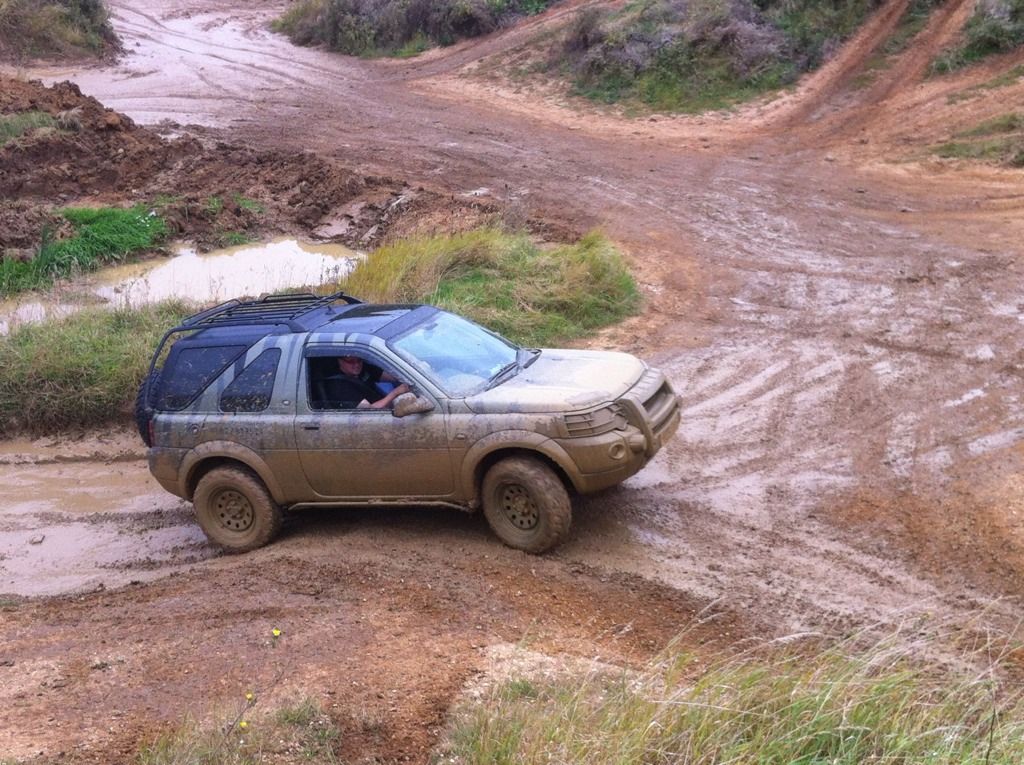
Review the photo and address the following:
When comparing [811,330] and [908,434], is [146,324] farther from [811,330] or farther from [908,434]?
[908,434]

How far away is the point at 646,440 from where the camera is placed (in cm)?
766

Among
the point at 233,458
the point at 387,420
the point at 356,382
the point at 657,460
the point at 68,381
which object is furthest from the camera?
the point at 68,381

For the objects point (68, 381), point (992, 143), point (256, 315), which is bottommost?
point (68, 381)

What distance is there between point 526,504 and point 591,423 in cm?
78

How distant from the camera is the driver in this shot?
26.6ft

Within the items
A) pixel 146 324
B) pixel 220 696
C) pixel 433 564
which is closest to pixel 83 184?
pixel 146 324

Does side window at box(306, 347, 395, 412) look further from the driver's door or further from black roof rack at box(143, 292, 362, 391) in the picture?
black roof rack at box(143, 292, 362, 391)

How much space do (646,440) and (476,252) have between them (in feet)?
23.1

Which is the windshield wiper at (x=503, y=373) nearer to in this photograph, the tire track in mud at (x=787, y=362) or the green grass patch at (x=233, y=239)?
the tire track in mud at (x=787, y=362)

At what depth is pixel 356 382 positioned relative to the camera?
26.8ft

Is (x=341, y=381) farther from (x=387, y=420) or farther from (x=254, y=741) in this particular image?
(x=254, y=741)

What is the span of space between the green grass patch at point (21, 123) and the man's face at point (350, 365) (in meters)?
17.5

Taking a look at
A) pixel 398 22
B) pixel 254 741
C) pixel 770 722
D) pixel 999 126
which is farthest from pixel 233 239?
pixel 398 22

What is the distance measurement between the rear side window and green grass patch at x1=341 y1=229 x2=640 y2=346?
433 cm
